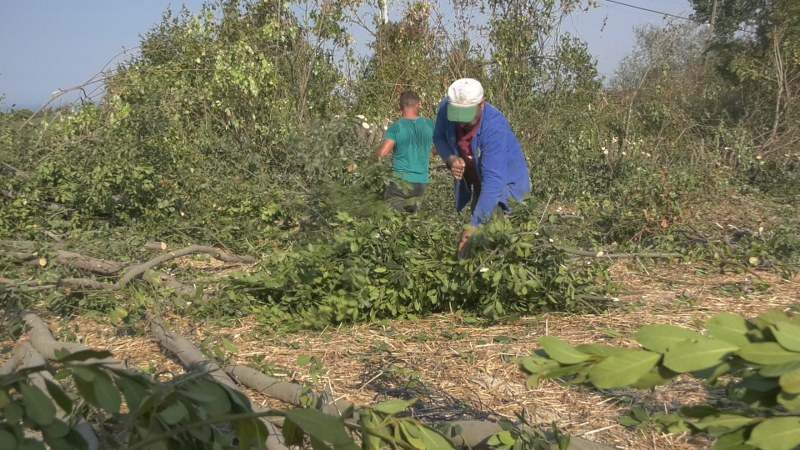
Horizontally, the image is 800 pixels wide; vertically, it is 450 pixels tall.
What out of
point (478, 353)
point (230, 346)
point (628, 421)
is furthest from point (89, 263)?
point (628, 421)

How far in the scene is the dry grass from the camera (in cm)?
332

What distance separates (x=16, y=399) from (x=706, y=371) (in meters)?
1.04

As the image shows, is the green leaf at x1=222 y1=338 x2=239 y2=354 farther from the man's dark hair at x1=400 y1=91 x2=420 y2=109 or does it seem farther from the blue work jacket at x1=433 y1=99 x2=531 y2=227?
the man's dark hair at x1=400 y1=91 x2=420 y2=109

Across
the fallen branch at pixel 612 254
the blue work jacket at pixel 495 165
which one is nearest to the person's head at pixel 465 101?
the blue work jacket at pixel 495 165

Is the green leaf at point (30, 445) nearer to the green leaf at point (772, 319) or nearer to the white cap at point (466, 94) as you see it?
the green leaf at point (772, 319)

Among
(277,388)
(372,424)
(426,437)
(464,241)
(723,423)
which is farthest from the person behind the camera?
(464,241)

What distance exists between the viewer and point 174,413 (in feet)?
3.90

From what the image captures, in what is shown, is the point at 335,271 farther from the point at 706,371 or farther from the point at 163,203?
the point at 706,371

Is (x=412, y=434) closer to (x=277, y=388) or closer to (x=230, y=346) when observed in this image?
(x=277, y=388)

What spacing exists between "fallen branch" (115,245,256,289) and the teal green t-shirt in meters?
1.55

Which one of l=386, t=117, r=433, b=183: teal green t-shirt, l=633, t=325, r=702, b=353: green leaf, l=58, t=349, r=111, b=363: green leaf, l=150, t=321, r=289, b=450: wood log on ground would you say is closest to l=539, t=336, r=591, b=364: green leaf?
l=633, t=325, r=702, b=353: green leaf

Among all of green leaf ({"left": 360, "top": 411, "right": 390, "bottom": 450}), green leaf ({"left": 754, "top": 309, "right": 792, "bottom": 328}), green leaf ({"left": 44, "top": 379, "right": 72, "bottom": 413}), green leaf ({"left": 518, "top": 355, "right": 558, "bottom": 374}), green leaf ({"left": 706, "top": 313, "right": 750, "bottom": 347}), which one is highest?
green leaf ({"left": 754, "top": 309, "right": 792, "bottom": 328})

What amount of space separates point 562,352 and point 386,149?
5.58m

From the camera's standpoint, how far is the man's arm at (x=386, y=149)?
21.9ft
